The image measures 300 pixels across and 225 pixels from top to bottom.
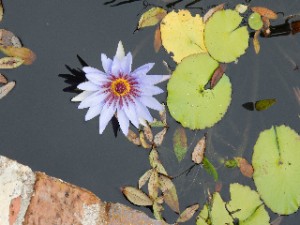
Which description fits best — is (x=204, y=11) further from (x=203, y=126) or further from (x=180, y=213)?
(x=180, y=213)

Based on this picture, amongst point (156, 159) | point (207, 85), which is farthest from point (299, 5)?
point (156, 159)

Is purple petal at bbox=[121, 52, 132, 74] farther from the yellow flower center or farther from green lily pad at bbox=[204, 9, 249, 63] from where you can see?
green lily pad at bbox=[204, 9, 249, 63]

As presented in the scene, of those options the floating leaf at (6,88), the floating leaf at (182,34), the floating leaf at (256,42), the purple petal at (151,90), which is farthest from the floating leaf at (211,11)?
the floating leaf at (6,88)

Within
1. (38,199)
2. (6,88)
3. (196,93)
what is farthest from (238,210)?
(6,88)

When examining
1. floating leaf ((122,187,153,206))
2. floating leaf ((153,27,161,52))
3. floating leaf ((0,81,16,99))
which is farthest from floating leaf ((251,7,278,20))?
floating leaf ((0,81,16,99))

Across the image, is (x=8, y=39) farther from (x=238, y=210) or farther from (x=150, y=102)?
(x=238, y=210)
